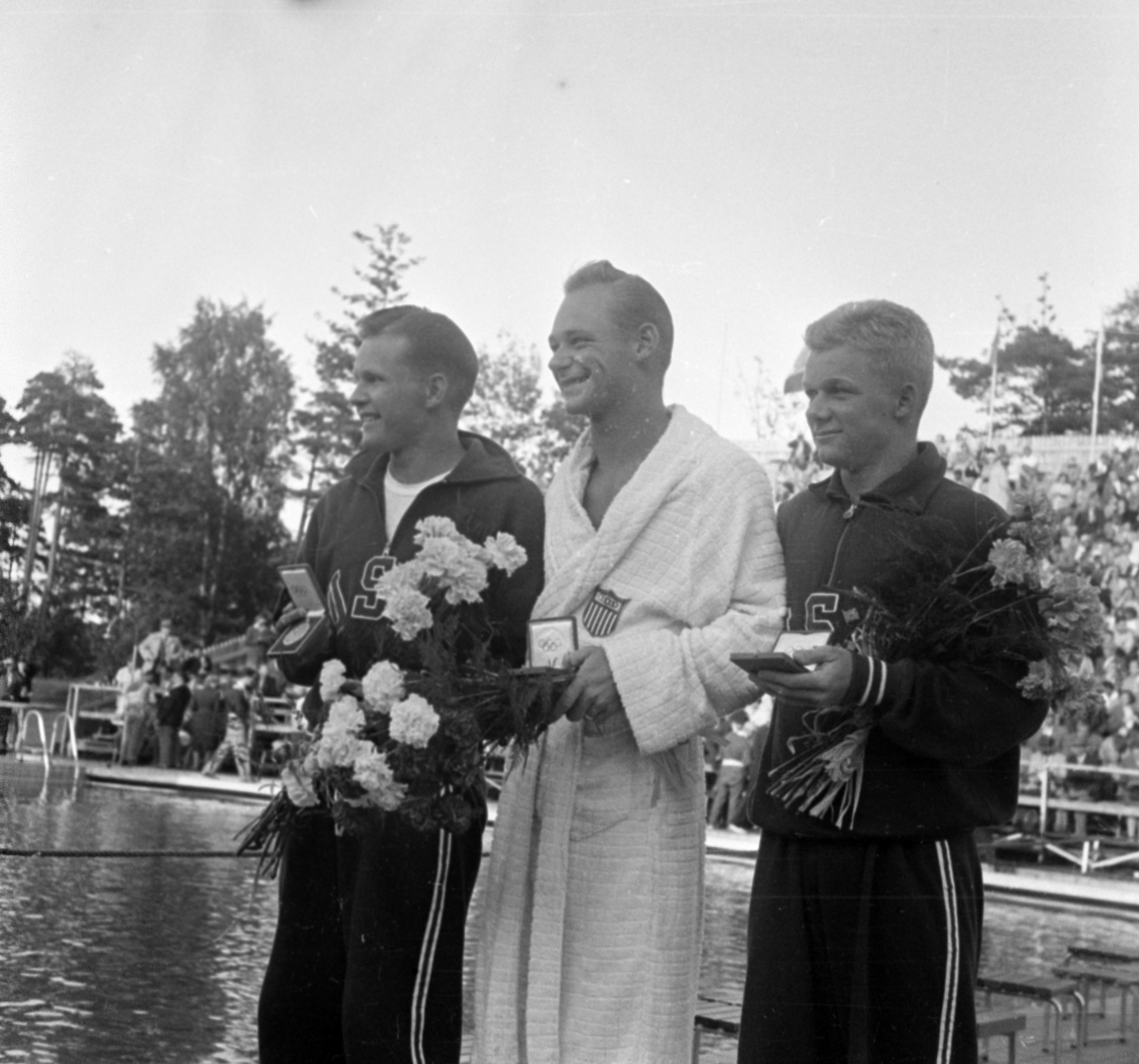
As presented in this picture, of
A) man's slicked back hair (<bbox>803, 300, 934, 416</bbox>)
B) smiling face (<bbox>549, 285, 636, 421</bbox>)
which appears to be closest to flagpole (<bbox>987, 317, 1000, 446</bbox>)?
man's slicked back hair (<bbox>803, 300, 934, 416</bbox>)

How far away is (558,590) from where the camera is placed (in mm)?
3066

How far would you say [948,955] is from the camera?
275 cm

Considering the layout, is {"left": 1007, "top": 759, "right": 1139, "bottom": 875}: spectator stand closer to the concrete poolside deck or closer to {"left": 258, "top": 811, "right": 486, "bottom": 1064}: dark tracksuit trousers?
the concrete poolside deck

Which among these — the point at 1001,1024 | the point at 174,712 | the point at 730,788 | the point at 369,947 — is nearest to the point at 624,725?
the point at 369,947

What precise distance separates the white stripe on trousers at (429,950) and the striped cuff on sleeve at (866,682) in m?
0.74

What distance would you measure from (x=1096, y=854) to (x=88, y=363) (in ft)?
34.4

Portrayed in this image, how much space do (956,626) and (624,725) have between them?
1.94 ft

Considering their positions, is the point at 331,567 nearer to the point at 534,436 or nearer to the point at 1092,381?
the point at 534,436

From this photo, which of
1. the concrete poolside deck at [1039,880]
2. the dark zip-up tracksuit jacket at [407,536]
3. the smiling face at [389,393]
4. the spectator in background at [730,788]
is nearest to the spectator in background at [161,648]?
the dark zip-up tracksuit jacket at [407,536]

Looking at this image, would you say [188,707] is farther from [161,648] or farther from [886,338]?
[886,338]

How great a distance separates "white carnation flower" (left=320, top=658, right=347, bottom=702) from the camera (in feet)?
9.18

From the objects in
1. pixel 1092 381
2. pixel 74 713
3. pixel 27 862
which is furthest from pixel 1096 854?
pixel 27 862

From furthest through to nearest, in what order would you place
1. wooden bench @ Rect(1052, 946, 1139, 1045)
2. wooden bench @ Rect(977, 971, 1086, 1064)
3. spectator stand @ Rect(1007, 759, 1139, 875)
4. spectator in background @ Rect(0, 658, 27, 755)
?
1. spectator stand @ Rect(1007, 759, 1139, 875)
2. wooden bench @ Rect(1052, 946, 1139, 1045)
3. wooden bench @ Rect(977, 971, 1086, 1064)
4. spectator in background @ Rect(0, 658, 27, 755)

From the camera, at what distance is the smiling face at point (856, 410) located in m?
3.05
